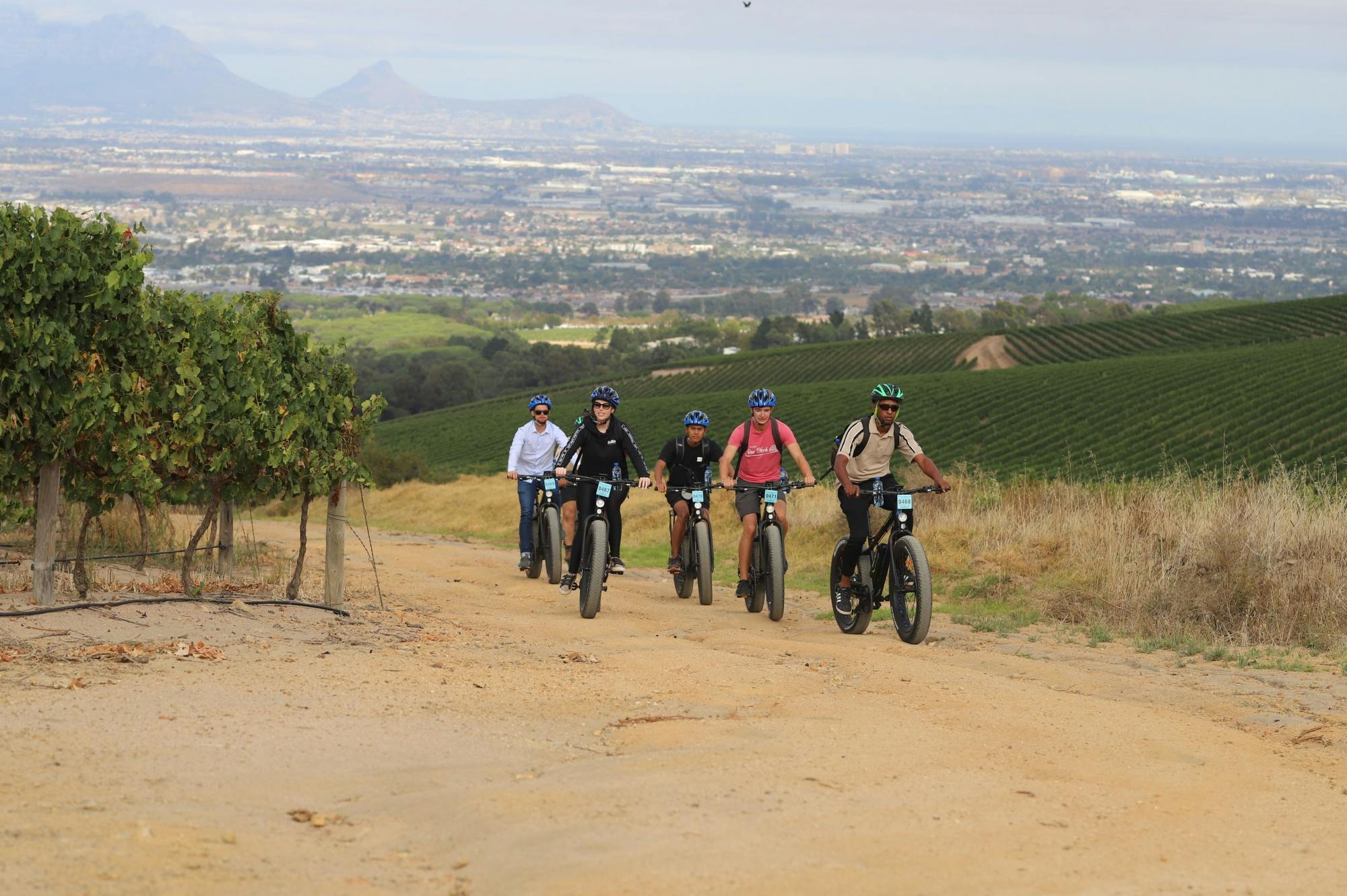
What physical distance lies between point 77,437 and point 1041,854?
706 centimetres

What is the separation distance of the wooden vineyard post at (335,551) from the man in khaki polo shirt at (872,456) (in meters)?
4.04

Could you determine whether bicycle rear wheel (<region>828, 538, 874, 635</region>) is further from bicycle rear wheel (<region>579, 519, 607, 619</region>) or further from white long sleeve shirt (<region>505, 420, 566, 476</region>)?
white long sleeve shirt (<region>505, 420, 566, 476</region>)

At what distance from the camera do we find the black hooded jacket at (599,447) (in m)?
12.5

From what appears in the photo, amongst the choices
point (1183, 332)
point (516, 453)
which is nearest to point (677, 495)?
point (516, 453)

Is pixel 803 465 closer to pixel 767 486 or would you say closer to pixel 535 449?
pixel 767 486

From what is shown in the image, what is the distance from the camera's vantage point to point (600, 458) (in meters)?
12.5

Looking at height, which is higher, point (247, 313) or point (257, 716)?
point (247, 313)

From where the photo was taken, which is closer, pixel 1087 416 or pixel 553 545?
pixel 553 545

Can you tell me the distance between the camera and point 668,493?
1272cm

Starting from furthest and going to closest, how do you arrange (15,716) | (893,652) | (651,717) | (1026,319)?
(1026,319), (893,652), (651,717), (15,716)

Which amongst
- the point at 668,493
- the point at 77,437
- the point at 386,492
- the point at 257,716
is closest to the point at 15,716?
the point at 257,716

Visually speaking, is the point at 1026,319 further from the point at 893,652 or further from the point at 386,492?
the point at 893,652

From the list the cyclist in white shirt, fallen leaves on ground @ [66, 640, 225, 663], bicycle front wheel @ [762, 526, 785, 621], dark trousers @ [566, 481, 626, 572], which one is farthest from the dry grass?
fallen leaves on ground @ [66, 640, 225, 663]

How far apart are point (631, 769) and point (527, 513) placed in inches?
384
